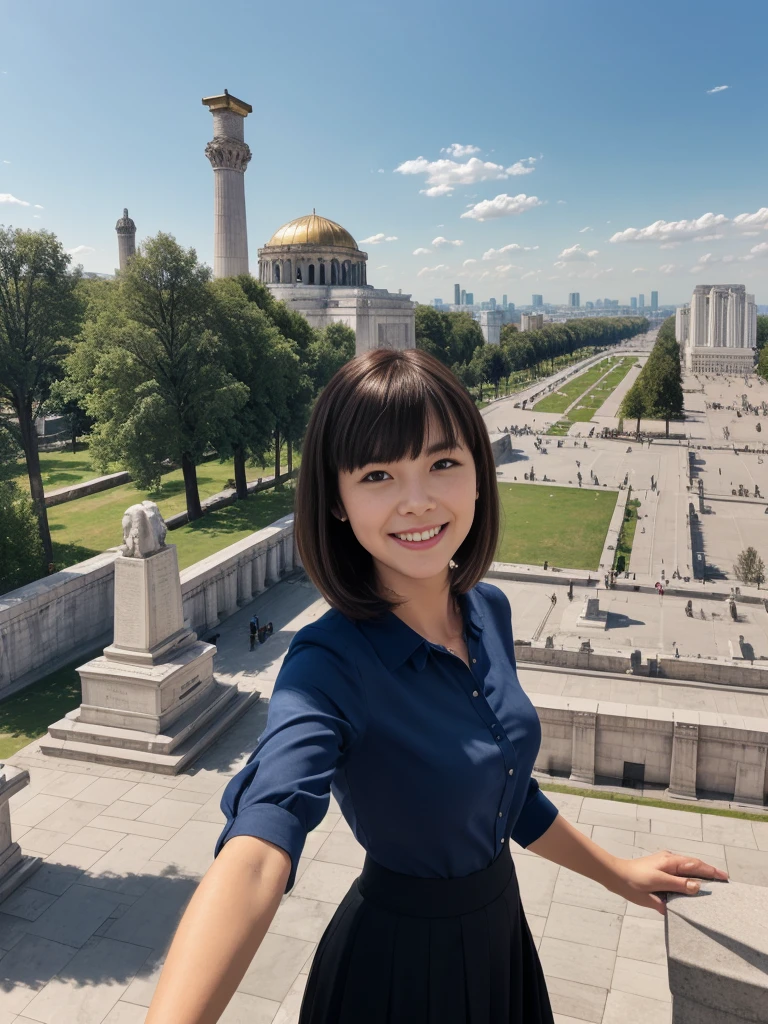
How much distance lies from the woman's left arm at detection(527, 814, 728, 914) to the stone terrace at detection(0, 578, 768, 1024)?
6196 millimetres

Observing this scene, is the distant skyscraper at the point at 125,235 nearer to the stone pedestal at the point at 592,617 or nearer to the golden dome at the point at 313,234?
the golden dome at the point at 313,234

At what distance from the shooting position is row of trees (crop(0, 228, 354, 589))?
22.1m

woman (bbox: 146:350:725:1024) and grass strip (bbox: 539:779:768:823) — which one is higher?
woman (bbox: 146:350:725:1024)

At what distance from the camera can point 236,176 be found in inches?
1976

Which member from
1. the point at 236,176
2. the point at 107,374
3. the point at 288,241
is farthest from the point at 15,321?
the point at 288,241

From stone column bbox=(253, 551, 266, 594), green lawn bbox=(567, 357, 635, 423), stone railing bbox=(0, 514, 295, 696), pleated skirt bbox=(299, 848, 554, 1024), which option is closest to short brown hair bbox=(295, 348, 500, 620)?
pleated skirt bbox=(299, 848, 554, 1024)

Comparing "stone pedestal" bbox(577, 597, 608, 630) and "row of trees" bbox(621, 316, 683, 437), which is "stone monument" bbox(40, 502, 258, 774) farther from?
"row of trees" bbox(621, 316, 683, 437)

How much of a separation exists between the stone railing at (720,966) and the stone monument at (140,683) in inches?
470

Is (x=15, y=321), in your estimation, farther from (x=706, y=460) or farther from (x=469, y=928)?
(x=706, y=460)

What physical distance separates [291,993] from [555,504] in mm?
31351

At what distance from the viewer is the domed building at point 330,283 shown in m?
63.2

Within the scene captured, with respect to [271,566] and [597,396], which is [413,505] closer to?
[271,566]

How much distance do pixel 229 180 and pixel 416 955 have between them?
53426 millimetres

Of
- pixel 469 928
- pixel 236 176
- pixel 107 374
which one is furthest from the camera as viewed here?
pixel 236 176
